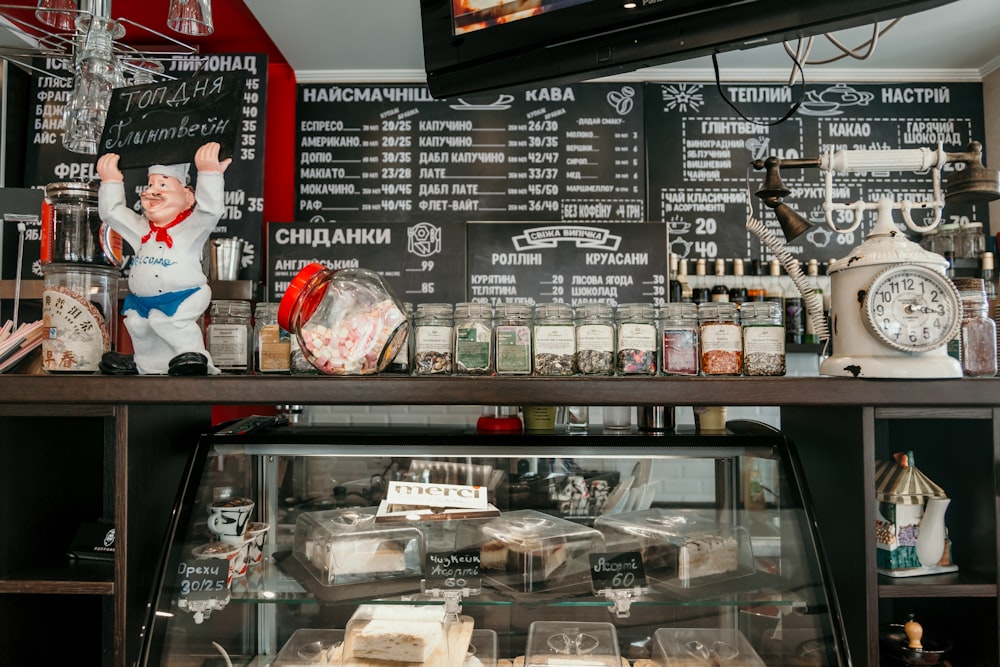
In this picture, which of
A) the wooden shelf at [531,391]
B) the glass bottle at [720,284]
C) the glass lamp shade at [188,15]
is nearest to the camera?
the wooden shelf at [531,391]

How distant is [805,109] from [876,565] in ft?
10.6

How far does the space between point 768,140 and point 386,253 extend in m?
2.26

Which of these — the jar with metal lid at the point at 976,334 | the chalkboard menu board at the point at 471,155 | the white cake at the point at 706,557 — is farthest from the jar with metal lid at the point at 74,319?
the chalkboard menu board at the point at 471,155

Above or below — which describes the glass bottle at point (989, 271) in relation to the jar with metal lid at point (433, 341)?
above

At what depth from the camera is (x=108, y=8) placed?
224 centimetres

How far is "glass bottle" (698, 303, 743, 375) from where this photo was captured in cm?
135

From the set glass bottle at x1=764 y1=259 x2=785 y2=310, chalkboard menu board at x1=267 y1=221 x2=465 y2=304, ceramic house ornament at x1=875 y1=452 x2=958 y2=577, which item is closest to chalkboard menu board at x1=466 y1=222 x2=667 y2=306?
chalkboard menu board at x1=267 y1=221 x2=465 y2=304

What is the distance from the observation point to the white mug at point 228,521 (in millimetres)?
1388

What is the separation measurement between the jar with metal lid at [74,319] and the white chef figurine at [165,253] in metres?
0.06

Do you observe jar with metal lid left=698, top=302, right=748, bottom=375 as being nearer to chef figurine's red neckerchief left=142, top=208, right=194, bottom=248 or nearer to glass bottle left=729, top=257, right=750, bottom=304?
chef figurine's red neckerchief left=142, top=208, right=194, bottom=248

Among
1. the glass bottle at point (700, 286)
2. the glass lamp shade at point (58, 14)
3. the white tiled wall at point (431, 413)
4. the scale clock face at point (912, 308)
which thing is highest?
the glass lamp shade at point (58, 14)

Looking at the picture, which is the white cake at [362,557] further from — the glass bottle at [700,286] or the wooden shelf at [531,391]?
the glass bottle at [700,286]

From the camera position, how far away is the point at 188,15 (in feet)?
6.84

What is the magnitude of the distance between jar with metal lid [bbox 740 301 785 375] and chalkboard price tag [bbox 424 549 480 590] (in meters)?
0.68
